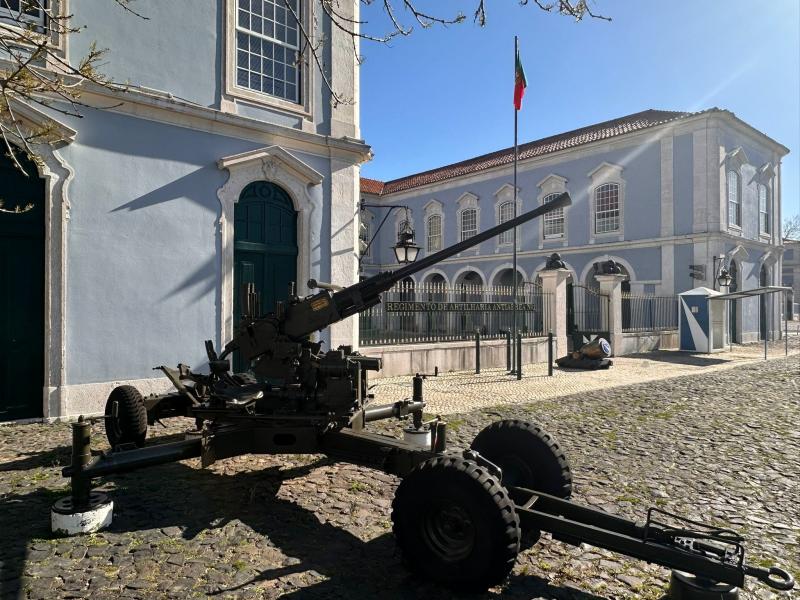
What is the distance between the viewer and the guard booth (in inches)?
687

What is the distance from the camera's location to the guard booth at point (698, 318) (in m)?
17.5

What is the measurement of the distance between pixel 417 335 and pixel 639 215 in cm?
1567

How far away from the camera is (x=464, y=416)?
293 inches

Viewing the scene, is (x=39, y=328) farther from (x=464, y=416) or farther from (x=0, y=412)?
(x=464, y=416)

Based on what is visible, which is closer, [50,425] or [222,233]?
[50,425]

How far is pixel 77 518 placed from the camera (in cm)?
343

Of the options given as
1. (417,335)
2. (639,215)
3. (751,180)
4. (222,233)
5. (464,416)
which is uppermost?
(751,180)

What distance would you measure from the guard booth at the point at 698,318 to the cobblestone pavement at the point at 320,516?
38.9ft

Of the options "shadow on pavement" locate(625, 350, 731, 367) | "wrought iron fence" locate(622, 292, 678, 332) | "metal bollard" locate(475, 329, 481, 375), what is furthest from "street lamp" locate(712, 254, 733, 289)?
"metal bollard" locate(475, 329, 481, 375)

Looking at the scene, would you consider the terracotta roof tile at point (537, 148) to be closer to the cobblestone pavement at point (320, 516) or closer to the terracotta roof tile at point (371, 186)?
the terracotta roof tile at point (371, 186)

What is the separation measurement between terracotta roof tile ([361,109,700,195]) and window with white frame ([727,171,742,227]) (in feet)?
11.4

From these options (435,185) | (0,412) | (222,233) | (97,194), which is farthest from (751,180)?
(0,412)

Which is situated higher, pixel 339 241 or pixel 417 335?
pixel 339 241

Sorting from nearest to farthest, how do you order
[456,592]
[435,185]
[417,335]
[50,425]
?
[456,592] < [50,425] < [417,335] < [435,185]
